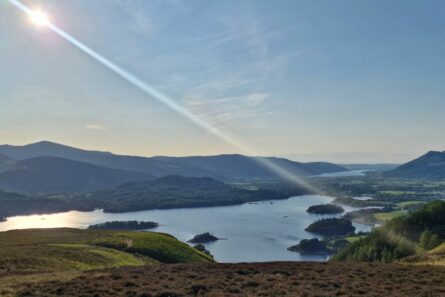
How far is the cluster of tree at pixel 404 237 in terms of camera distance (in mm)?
105688

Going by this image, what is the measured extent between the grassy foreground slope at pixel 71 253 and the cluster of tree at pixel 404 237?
182 feet

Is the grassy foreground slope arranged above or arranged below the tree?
above

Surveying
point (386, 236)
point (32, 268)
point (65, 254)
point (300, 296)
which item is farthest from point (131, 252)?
point (386, 236)

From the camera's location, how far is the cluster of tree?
347 ft

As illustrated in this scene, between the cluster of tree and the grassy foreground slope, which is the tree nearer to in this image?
the cluster of tree

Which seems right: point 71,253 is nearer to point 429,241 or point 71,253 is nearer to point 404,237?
point 429,241

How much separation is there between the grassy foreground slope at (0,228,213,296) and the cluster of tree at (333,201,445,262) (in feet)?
182

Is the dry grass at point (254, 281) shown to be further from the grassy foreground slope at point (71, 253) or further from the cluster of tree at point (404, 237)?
the cluster of tree at point (404, 237)

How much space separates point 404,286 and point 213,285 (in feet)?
49.6

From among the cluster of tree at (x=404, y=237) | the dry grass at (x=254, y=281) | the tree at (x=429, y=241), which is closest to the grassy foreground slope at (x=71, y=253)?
the dry grass at (x=254, y=281)

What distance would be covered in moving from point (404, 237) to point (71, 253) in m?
99.2

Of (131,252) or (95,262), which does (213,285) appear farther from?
(131,252)

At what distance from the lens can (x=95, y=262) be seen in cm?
5331

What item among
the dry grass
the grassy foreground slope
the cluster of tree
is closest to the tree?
the cluster of tree
